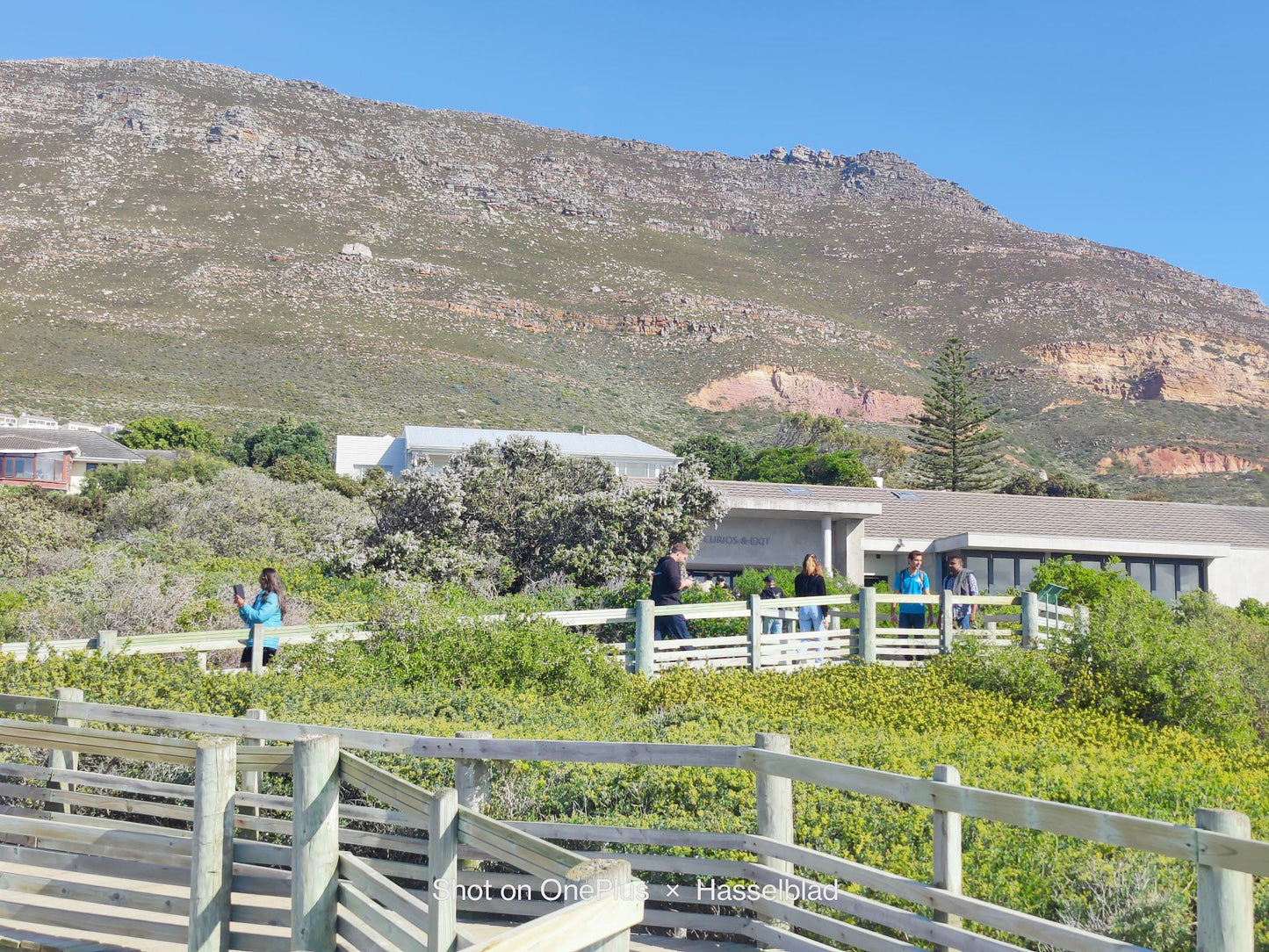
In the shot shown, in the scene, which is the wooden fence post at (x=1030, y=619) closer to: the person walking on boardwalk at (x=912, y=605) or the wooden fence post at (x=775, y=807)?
the person walking on boardwalk at (x=912, y=605)

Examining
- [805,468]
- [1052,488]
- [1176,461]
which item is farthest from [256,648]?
[1176,461]

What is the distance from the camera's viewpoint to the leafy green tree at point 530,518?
1845 centimetres

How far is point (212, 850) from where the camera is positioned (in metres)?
4.52

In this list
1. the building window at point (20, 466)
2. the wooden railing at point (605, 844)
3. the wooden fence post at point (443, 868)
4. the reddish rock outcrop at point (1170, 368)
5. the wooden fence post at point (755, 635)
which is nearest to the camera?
the wooden railing at point (605, 844)

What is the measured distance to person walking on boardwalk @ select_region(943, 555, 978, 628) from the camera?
16859 millimetres

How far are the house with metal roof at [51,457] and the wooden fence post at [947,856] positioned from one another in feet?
150

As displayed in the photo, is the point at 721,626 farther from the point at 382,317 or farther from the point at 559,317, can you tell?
the point at 559,317

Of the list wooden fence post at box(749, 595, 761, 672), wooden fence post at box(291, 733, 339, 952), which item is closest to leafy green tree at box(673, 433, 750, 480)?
wooden fence post at box(749, 595, 761, 672)

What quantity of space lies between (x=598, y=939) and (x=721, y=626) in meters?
14.2

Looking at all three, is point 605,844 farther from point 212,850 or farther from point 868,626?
point 868,626

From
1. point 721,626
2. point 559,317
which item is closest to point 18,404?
point 559,317

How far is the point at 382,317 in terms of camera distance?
239 ft

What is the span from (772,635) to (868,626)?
166 cm

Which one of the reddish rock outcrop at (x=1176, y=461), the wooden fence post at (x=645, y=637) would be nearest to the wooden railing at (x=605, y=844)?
the wooden fence post at (x=645, y=637)
